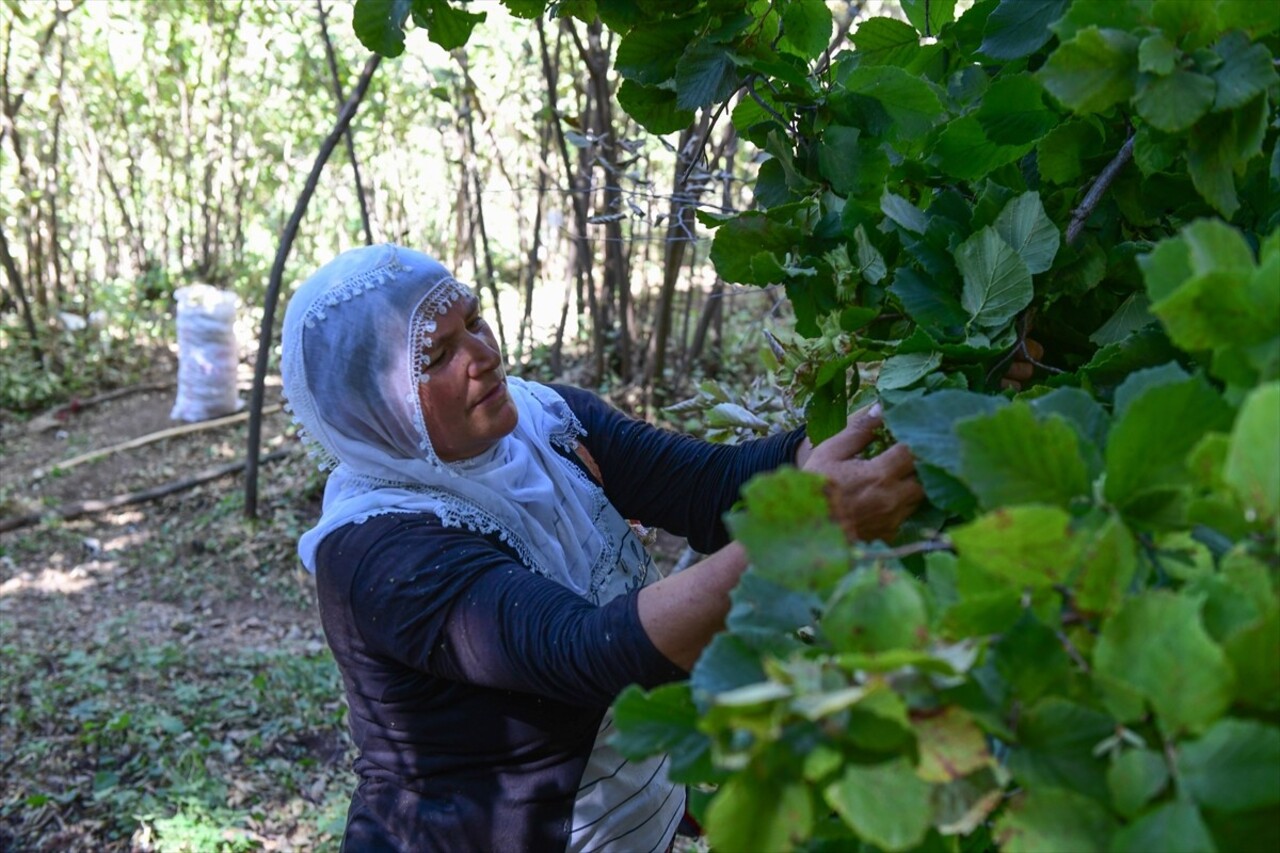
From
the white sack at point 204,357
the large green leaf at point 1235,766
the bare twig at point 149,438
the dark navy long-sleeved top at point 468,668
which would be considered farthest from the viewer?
the white sack at point 204,357

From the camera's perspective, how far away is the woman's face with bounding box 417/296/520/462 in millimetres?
1812

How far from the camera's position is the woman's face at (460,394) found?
5.94ft

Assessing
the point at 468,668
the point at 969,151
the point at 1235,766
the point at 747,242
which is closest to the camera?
the point at 1235,766

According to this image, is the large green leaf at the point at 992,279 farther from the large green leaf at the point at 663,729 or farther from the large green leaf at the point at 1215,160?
the large green leaf at the point at 663,729

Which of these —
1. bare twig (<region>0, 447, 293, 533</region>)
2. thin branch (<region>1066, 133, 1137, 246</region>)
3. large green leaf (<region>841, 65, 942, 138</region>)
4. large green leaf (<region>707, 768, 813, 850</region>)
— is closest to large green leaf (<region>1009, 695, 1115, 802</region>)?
large green leaf (<region>707, 768, 813, 850</region>)

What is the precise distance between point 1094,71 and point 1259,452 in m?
0.38

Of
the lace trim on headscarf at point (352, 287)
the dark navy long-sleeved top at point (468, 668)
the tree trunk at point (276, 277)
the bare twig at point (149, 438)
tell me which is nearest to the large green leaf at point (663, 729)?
the dark navy long-sleeved top at point (468, 668)

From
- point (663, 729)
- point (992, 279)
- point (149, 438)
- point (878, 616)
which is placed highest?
point (992, 279)

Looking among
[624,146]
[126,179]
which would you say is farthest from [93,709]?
[126,179]

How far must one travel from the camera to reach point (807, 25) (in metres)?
1.25

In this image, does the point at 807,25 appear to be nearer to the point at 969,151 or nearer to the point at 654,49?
the point at 654,49

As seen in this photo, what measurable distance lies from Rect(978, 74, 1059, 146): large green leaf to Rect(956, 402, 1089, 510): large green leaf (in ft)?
1.72

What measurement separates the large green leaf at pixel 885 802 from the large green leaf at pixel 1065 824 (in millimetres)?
59

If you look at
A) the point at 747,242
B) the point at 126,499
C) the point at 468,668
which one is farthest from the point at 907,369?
the point at 126,499
